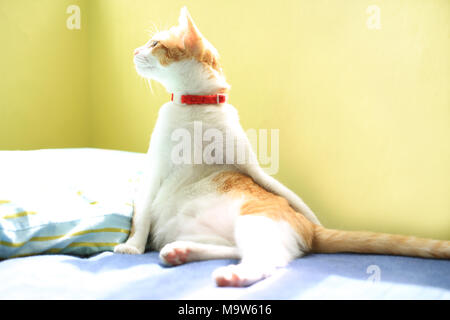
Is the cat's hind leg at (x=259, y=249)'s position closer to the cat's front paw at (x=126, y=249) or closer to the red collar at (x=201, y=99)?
the cat's front paw at (x=126, y=249)

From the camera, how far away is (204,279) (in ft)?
3.20

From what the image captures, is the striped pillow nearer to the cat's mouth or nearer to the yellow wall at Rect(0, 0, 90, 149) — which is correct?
the cat's mouth

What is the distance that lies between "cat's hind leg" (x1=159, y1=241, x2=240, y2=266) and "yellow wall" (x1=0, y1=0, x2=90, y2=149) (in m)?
1.86

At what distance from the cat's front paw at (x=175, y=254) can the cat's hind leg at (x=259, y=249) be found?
0.16m

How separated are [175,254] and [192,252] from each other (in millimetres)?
54

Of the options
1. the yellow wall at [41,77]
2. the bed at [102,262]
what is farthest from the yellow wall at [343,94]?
the bed at [102,262]

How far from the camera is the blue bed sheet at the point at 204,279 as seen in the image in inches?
34.5

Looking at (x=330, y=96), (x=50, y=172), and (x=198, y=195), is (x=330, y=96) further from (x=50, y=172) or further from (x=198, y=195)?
→ (x=50, y=172)

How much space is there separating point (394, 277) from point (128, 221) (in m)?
0.89

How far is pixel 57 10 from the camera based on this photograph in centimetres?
261

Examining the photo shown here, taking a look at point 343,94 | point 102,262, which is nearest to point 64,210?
point 102,262

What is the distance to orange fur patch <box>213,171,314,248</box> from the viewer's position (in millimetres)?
1208

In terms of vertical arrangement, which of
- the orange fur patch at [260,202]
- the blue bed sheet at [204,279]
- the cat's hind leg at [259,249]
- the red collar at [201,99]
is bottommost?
the blue bed sheet at [204,279]
